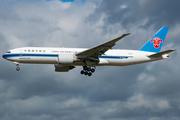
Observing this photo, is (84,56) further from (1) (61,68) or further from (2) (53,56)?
(1) (61,68)

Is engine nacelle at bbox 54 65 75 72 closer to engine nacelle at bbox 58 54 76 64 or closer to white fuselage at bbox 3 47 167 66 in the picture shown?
white fuselage at bbox 3 47 167 66

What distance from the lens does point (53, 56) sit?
41500 millimetres

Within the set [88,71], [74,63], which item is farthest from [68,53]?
[88,71]

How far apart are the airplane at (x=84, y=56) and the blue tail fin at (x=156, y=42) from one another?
1.40m

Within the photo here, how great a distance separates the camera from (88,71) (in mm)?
45438

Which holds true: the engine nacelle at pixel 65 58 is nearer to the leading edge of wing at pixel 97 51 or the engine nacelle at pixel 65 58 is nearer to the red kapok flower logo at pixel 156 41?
the leading edge of wing at pixel 97 51

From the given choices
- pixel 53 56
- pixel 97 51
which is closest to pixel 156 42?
pixel 97 51

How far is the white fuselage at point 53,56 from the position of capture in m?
41.4

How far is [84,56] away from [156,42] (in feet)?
43.9

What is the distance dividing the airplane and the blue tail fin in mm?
1400

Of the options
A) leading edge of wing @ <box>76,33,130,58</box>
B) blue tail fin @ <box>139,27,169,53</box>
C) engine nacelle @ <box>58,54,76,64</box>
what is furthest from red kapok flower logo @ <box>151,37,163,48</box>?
engine nacelle @ <box>58,54,76,64</box>

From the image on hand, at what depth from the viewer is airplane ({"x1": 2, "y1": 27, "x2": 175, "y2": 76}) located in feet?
134

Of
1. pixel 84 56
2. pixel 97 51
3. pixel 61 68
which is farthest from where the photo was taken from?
pixel 61 68

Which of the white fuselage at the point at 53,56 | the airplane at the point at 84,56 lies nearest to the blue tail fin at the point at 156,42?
the airplane at the point at 84,56
